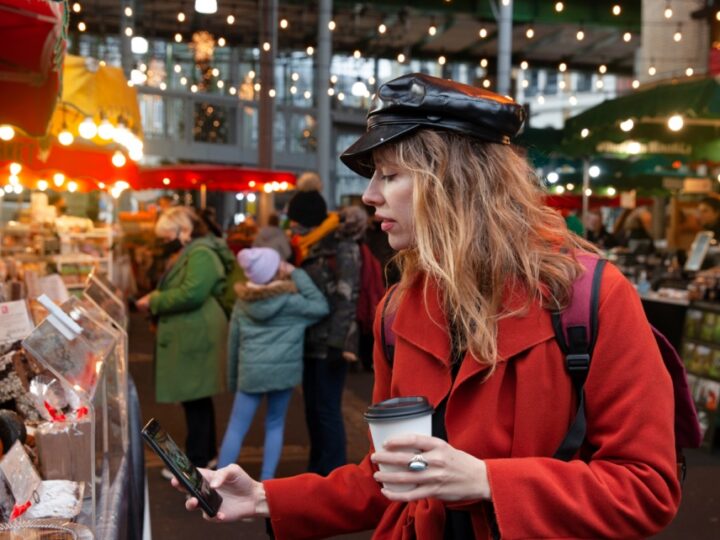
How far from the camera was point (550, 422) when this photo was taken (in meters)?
1.63

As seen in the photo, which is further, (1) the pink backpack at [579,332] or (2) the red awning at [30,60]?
(2) the red awning at [30,60]

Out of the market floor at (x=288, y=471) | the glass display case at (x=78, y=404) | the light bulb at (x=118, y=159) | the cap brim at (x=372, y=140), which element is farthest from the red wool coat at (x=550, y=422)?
the light bulb at (x=118, y=159)

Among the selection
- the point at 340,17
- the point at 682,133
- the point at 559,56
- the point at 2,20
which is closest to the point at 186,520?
the point at 2,20

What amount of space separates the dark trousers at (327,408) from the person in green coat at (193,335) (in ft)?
2.37

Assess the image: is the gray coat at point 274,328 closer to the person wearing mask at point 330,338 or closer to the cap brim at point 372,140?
the person wearing mask at point 330,338

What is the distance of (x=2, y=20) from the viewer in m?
2.92

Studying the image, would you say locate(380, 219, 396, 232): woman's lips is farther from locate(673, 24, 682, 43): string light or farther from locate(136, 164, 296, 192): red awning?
locate(673, 24, 682, 43): string light

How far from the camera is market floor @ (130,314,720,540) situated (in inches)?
200

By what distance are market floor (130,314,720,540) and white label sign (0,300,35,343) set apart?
2.13 metres

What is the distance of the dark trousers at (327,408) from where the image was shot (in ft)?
18.9

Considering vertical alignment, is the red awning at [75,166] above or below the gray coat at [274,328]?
above

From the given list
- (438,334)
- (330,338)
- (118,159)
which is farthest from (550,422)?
(118,159)

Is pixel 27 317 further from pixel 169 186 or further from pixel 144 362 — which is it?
pixel 169 186

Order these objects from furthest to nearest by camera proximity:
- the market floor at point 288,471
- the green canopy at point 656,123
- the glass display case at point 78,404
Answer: the green canopy at point 656,123 → the market floor at point 288,471 → the glass display case at point 78,404
